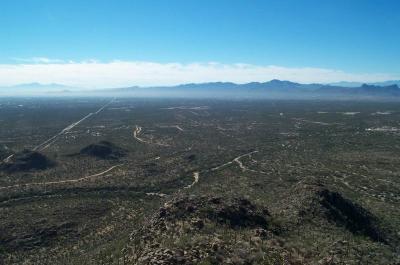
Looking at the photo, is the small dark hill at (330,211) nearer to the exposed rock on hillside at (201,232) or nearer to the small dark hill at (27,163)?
the exposed rock on hillside at (201,232)

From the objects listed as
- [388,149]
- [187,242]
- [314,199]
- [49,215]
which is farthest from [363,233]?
[388,149]

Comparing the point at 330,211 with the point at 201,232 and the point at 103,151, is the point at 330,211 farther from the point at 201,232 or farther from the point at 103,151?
the point at 103,151

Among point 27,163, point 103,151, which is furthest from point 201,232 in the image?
point 103,151

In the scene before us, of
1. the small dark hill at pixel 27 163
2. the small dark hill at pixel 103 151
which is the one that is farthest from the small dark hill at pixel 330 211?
the small dark hill at pixel 27 163

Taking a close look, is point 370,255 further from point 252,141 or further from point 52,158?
point 252,141

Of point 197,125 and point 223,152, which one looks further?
point 197,125
